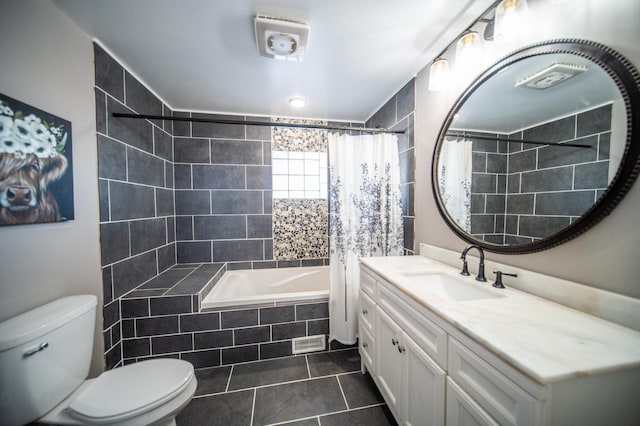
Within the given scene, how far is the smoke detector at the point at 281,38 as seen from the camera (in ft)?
3.96

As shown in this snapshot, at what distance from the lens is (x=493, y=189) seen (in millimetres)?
1188

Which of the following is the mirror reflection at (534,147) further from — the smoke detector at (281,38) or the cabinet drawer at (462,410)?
the smoke detector at (281,38)

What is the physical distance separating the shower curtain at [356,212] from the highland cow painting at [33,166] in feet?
5.42

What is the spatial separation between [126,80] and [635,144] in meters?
2.88

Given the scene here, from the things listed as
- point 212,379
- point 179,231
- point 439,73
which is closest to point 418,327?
point 439,73

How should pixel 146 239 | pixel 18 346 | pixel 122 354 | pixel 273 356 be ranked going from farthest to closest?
pixel 146 239, pixel 273 356, pixel 122 354, pixel 18 346

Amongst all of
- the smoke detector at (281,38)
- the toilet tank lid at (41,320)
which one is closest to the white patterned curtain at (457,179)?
the smoke detector at (281,38)

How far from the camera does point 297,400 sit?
4.71 ft

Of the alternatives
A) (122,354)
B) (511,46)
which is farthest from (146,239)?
(511,46)

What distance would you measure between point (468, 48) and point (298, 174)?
1.85 m

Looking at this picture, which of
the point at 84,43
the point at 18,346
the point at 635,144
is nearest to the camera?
the point at 635,144

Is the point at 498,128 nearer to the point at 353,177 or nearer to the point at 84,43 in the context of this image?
the point at 353,177

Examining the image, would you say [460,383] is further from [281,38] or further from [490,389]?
[281,38]

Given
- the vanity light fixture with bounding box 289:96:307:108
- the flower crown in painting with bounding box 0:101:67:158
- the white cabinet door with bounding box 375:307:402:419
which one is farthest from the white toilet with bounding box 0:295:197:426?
the vanity light fixture with bounding box 289:96:307:108
